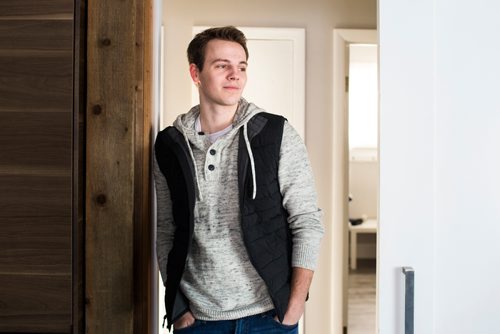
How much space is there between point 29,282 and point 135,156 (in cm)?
44

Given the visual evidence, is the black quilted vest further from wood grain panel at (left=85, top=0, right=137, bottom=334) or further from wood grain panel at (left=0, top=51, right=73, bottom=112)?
wood grain panel at (left=0, top=51, right=73, bottom=112)

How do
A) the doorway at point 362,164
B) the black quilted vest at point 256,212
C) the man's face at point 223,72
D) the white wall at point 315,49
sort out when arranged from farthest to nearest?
1. the doorway at point 362,164
2. the white wall at point 315,49
3. the man's face at point 223,72
4. the black quilted vest at point 256,212

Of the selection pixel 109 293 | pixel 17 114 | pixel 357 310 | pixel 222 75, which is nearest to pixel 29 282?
pixel 109 293

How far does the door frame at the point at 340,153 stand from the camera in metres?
3.32

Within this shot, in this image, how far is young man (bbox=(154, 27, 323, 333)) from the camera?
5.19ft

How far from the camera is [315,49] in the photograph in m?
3.33

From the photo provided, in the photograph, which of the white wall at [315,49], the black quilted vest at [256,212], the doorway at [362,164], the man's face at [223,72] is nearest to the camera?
the black quilted vest at [256,212]

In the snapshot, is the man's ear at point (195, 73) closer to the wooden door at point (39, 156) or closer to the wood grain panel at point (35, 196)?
the wooden door at point (39, 156)

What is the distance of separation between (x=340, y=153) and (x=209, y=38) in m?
1.81

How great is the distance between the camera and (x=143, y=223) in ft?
5.58

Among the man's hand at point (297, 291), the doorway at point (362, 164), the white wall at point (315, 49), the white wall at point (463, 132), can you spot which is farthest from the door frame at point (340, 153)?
the doorway at point (362, 164)

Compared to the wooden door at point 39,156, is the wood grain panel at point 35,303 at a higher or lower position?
lower

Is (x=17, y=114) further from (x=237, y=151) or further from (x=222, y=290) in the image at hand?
(x=222, y=290)

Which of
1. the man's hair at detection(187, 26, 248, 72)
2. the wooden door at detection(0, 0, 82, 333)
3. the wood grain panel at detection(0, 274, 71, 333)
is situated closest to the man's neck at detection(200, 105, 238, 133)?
the man's hair at detection(187, 26, 248, 72)
